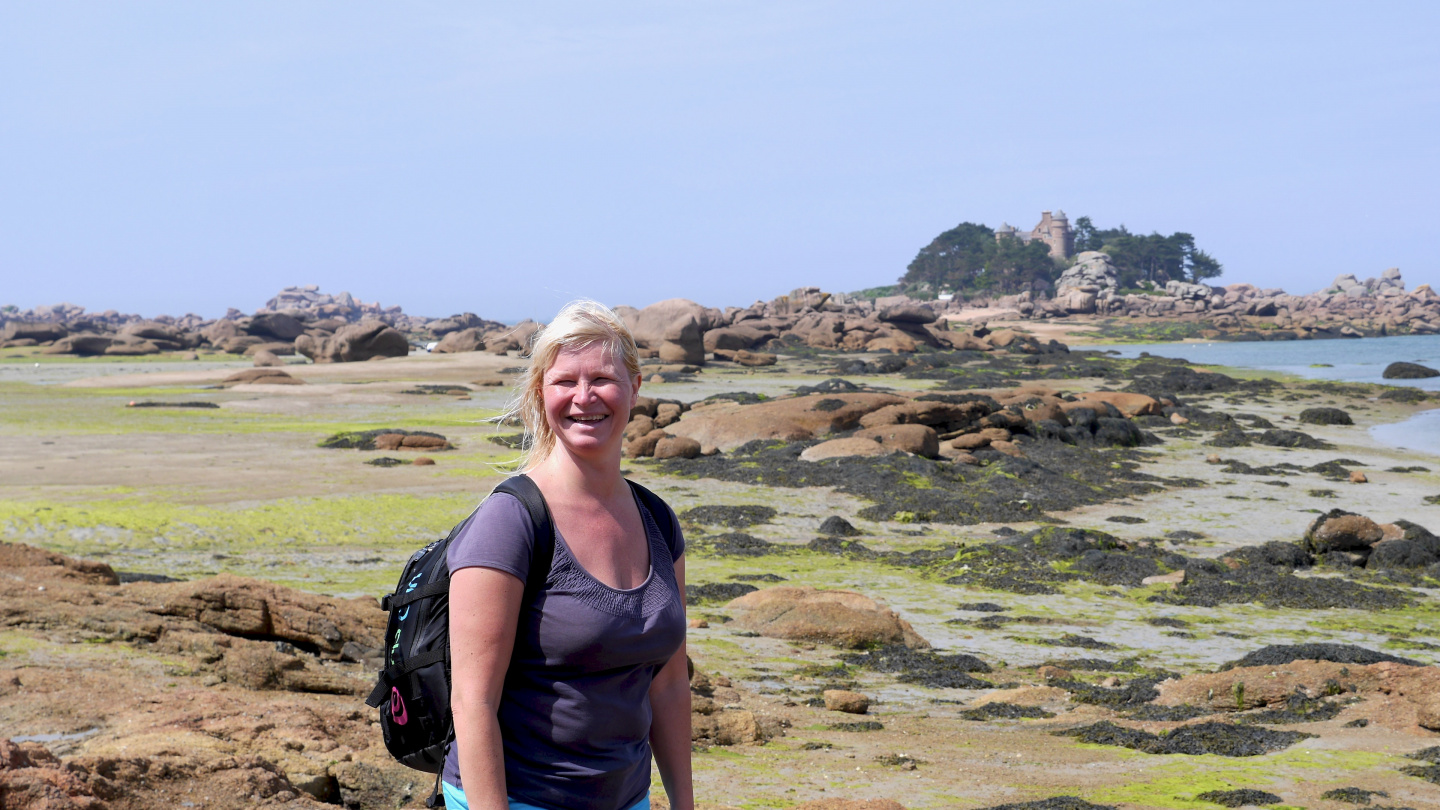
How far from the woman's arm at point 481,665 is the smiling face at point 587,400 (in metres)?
0.43

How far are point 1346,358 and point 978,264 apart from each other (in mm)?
74355

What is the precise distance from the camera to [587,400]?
9.14 feet

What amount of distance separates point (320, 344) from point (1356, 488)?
49683 mm

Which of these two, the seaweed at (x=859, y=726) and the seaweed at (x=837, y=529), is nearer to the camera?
the seaweed at (x=859, y=726)

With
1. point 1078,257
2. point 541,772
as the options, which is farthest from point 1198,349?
point 541,772

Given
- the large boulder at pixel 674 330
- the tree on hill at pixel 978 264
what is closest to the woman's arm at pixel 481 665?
the large boulder at pixel 674 330

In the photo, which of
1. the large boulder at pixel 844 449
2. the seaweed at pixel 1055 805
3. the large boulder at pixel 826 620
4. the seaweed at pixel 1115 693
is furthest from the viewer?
the large boulder at pixel 844 449

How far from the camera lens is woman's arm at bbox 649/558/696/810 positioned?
3074 mm

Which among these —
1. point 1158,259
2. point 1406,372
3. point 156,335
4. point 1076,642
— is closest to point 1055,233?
point 1158,259

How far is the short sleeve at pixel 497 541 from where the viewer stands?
2510 mm

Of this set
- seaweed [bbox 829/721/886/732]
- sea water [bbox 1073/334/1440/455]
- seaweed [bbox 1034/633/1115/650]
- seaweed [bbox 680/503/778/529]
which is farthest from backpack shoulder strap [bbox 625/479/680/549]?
sea water [bbox 1073/334/1440/455]

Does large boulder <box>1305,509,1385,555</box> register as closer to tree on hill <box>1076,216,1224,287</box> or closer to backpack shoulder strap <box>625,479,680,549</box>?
backpack shoulder strap <box>625,479,680,549</box>

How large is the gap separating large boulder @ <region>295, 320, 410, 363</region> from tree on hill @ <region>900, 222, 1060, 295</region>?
95.4m

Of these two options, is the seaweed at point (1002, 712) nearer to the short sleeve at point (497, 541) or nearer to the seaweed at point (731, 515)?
the short sleeve at point (497, 541)
